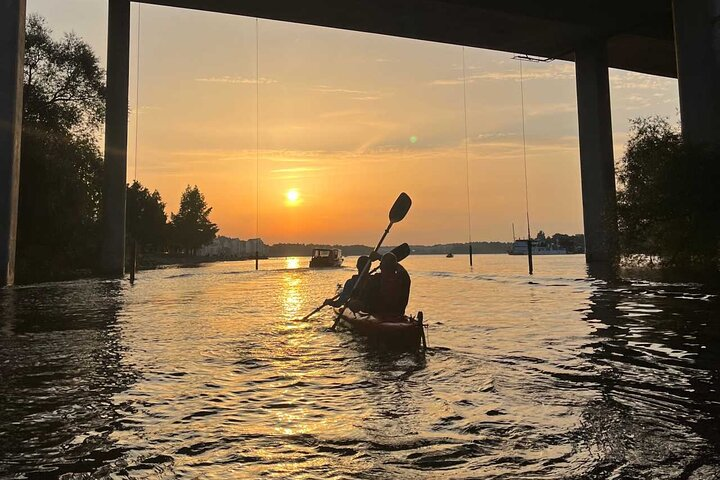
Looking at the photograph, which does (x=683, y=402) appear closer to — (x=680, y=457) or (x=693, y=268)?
(x=680, y=457)

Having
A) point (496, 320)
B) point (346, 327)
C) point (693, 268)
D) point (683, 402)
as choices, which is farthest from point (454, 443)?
point (693, 268)

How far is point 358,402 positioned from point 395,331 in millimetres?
3527

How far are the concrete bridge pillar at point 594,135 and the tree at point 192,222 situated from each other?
7970 cm

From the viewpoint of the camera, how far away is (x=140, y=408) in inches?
222

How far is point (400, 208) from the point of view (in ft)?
45.1

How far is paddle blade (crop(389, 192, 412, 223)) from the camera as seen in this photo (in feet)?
45.1

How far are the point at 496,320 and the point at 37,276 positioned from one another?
31.3m

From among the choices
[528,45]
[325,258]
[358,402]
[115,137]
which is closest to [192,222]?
[325,258]

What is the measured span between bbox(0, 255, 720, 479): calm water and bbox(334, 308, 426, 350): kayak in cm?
Result: 37

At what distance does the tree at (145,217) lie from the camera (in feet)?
260

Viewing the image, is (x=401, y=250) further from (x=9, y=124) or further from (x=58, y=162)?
(x=58, y=162)

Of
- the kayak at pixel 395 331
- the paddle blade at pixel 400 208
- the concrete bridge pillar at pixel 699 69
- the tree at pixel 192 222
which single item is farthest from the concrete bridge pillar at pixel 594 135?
the tree at pixel 192 222

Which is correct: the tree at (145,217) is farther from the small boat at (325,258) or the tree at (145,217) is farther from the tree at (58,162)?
the tree at (58,162)

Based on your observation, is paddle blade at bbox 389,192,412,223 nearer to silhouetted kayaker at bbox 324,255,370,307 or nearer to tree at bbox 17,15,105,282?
silhouetted kayaker at bbox 324,255,370,307
